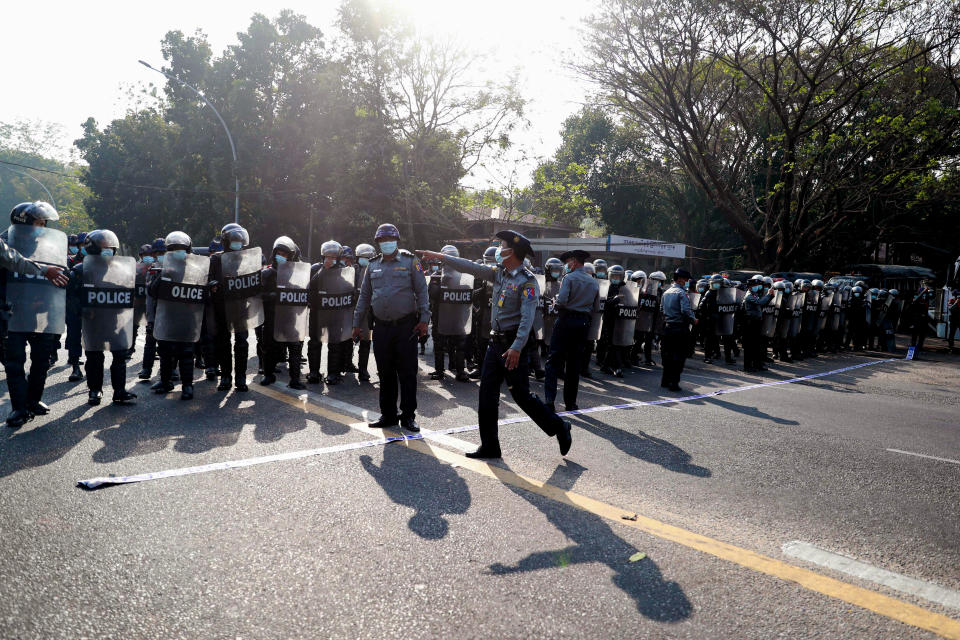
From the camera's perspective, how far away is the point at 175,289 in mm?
7020

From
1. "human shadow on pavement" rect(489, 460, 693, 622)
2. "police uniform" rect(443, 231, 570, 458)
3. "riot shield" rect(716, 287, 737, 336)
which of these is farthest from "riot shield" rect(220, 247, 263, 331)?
"riot shield" rect(716, 287, 737, 336)

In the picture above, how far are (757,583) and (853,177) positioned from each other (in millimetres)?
26084

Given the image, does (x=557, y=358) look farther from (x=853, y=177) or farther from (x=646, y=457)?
(x=853, y=177)

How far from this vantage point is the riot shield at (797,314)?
15.0m

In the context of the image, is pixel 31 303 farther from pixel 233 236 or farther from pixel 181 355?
pixel 233 236

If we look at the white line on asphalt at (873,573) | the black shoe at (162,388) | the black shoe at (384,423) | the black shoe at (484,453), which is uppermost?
the white line on asphalt at (873,573)

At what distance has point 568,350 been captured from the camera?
24.4 ft

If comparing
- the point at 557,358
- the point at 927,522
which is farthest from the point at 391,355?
the point at 927,522

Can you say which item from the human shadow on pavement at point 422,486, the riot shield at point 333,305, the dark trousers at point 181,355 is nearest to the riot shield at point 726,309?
the riot shield at point 333,305

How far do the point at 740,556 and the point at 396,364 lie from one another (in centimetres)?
363

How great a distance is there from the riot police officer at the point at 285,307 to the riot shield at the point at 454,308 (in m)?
2.10

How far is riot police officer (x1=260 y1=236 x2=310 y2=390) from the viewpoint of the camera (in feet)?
26.4

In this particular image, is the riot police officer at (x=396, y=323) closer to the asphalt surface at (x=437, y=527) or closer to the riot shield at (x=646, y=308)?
the asphalt surface at (x=437, y=527)

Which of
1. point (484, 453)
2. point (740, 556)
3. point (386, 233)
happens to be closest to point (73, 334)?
point (386, 233)
